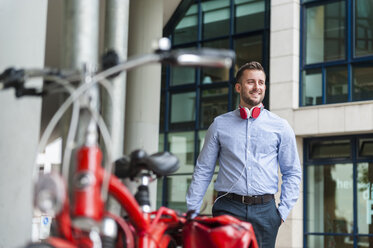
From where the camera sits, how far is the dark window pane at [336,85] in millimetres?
16609

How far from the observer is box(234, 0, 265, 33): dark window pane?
18.5m

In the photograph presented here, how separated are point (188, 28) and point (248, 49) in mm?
2264

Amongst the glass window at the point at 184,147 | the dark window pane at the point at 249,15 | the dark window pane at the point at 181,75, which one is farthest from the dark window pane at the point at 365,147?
the dark window pane at the point at 181,75

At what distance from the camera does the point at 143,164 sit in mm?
4016

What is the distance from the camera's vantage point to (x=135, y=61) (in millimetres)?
3168

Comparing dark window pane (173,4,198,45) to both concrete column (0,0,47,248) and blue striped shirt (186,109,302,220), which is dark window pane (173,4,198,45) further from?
blue striped shirt (186,109,302,220)

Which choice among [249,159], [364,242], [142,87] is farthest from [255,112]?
[364,242]

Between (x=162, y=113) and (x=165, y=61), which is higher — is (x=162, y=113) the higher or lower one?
the higher one

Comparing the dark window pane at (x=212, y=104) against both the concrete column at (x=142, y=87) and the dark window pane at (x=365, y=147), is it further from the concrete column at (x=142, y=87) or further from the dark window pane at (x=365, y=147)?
the concrete column at (x=142, y=87)

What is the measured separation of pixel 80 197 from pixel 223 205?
8.78 feet

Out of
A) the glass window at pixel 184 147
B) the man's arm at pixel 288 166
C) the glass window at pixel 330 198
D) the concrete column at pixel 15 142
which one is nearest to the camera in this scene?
the man's arm at pixel 288 166

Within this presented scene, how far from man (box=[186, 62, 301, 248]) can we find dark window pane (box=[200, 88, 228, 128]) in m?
13.5

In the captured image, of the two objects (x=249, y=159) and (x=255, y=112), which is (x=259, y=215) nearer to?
(x=249, y=159)

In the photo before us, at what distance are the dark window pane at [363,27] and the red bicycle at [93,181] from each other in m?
13.2
